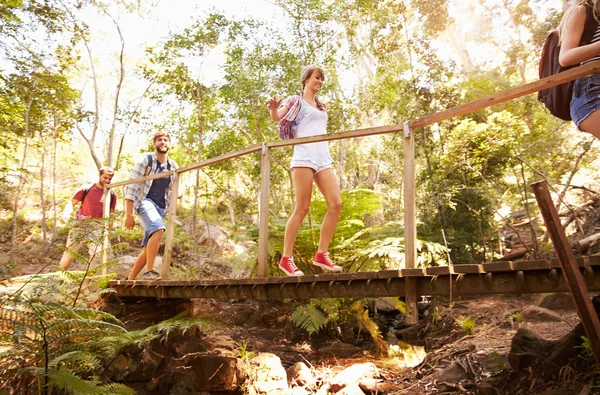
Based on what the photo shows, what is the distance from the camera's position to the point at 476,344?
5.61m

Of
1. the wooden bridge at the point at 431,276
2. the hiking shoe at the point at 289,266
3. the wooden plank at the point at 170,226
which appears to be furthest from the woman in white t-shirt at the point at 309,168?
the wooden plank at the point at 170,226

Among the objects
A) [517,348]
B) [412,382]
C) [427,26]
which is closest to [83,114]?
[427,26]

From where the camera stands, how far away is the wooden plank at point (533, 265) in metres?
2.75

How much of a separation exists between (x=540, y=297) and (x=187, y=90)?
10477 mm

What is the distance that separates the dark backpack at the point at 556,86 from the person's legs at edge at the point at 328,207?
5.59 feet

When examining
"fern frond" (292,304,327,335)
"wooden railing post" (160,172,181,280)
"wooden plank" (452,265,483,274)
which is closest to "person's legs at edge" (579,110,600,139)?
"wooden plank" (452,265,483,274)

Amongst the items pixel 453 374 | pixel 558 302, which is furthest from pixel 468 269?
pixel 558 302

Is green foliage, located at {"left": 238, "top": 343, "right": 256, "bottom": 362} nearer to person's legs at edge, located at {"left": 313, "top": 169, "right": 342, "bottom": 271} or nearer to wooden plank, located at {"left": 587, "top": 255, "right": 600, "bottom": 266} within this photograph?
person's legs at edge, located at {"left": 313, "top": 169, "right": 342, "bottom": 271}

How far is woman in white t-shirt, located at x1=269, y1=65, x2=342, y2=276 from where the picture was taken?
12.2 ft

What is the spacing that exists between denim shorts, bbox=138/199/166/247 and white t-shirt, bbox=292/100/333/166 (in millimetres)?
1969

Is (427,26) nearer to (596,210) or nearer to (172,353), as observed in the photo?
(596,210)

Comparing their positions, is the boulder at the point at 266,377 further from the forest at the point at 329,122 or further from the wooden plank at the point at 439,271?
the wooden plank at the point at 439,271

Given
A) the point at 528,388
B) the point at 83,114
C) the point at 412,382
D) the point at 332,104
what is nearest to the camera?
the point at 528,388

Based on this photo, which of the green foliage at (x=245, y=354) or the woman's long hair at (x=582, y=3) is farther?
the green foliage at (x=245, y=354)
